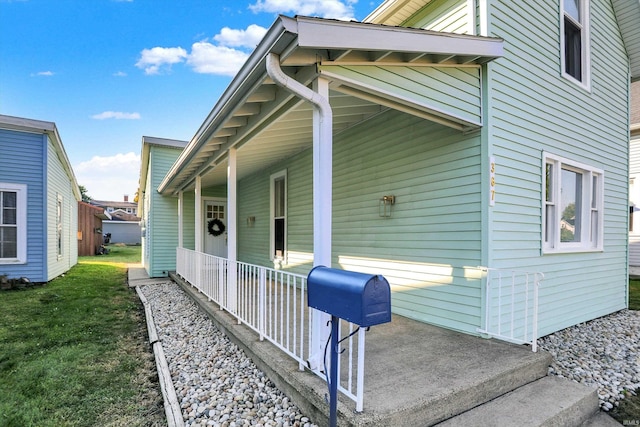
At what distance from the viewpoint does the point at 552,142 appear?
4484 millimetres

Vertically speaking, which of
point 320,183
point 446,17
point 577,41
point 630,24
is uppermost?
point 630,24

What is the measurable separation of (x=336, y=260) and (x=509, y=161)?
3.10 metres

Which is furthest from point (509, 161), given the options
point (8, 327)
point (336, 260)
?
point (8, 327)

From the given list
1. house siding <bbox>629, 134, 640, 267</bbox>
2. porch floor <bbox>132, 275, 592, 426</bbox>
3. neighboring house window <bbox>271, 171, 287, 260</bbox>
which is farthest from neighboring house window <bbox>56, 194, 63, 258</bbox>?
house siding <bbox>629, 134, 640, 267</bbox>

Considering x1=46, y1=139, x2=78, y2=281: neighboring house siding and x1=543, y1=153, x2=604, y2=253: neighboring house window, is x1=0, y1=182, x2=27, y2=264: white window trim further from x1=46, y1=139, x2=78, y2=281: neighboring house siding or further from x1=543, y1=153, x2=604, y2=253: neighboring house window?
x1=543, y1=153, x2=604, y2=253: neighboring house window

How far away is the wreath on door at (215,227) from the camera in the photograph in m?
10.2

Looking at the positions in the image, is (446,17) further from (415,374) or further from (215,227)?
(215,227)

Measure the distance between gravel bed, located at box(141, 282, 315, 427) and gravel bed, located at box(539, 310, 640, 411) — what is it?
2.77 metres

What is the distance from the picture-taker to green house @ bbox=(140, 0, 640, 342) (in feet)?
8.96

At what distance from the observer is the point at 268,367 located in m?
3.08

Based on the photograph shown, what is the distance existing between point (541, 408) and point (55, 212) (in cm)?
1163

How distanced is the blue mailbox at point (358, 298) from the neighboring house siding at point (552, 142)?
2.28 metres

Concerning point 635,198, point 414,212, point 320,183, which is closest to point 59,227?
point 414,212

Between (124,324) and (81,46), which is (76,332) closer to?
(124,324)
